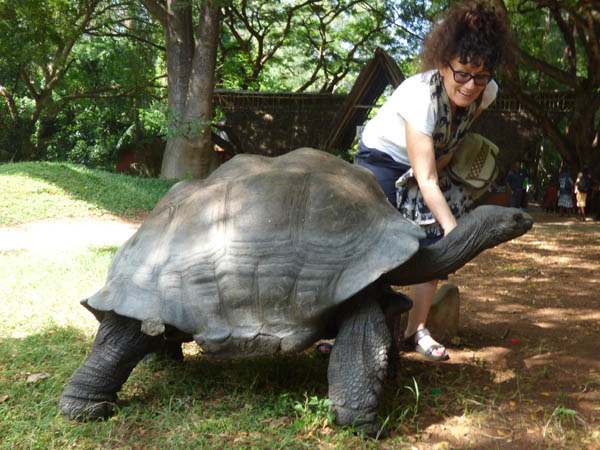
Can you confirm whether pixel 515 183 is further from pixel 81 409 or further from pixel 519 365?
pixel 81 409

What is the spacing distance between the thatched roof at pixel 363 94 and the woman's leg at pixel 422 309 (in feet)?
31.5

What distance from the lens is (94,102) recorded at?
20016 mm

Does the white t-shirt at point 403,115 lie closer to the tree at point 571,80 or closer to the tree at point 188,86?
the tree at point 571,80

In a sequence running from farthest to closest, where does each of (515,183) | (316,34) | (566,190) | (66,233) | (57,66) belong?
(316,34) → (57,66) → (515,183) → (566,190) → (66,233)

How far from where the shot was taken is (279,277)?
7.79 ft

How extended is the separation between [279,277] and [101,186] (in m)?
10.0

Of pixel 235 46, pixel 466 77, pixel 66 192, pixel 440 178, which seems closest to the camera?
pixel 466 77

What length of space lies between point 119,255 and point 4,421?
35.8 inches

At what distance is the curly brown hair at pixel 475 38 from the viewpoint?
8.52 ft

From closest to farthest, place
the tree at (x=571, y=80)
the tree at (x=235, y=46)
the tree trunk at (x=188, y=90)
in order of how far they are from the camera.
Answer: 1. the tree at (x=571, y=80)
2. the tree trunk at (x=188, y=90)
3. the tree at (x=235, y=46)

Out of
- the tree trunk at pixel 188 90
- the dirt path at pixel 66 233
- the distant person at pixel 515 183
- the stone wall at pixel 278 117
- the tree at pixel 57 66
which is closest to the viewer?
the dirt path at pixel 66 233

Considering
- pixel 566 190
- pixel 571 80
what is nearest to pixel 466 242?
pixel 571 80

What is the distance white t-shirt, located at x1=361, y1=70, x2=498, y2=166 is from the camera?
2.67m

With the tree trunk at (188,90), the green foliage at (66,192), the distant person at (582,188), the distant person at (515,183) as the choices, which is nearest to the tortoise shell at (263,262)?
the green foliage at (66,192)
